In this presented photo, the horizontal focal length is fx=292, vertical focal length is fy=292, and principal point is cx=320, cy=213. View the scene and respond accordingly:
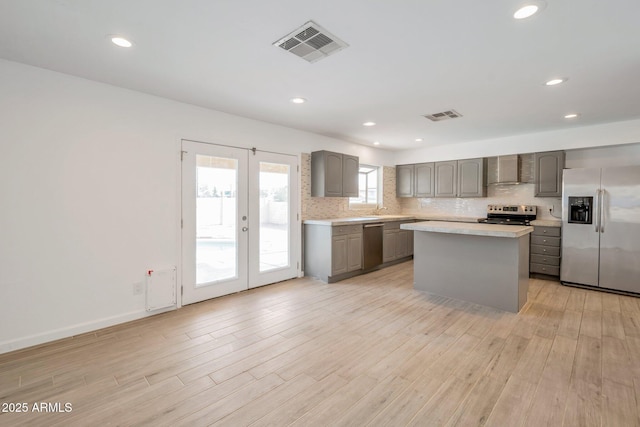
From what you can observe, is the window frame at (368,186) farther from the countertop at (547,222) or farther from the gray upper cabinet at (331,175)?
the countertop at (547,222)

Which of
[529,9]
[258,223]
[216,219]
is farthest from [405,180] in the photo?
[529,9]

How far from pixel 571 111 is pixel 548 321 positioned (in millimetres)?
2754

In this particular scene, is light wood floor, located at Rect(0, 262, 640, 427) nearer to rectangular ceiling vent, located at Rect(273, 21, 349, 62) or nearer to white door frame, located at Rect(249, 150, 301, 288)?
white door frame, located at Rect(249, 150, 301, 288)

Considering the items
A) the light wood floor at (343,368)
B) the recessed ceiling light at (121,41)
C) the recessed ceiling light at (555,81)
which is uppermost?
the recessed ceiling light at (555,81)

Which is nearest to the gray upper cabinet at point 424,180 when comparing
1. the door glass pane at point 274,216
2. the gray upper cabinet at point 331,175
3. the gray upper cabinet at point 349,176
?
the gray upper cabinet at point 349,176

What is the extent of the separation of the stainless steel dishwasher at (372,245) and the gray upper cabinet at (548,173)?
9.25ft

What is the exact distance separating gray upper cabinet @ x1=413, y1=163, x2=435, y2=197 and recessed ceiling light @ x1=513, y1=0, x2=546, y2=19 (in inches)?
185

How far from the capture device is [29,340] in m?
2.63

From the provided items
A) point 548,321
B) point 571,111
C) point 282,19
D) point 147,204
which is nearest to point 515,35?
point 282,19

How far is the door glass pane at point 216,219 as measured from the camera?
12.3 feet

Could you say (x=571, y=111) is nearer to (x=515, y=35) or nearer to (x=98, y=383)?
(x=515, y=35)

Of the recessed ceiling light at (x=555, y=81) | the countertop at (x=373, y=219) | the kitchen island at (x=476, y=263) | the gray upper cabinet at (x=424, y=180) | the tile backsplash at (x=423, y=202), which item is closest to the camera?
the recessed ceiling light at (x=555, y=81)

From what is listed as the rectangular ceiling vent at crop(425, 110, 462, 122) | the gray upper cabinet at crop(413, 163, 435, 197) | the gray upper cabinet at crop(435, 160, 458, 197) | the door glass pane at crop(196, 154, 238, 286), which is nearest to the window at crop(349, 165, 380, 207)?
the gray upper cabinet at crop(413, 163, 435, 197)

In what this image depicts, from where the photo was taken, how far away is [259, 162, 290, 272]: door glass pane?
4.40 meters
